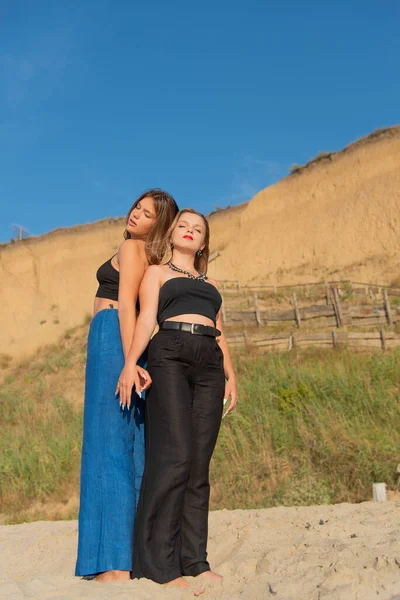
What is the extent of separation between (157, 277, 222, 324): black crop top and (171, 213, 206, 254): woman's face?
0.23m

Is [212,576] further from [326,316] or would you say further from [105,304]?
[326,316]

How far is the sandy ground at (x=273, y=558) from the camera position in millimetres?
2488

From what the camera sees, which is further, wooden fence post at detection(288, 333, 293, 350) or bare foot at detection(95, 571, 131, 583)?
wooden fence post at detection(288, 333, 293, 350)

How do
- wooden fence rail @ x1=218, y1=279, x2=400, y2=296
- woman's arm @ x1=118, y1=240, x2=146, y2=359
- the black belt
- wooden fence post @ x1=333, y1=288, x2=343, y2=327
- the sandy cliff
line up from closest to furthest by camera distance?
the black belt < woman's arm @ x1=118, y1=240, x2=146, y2=359 < wooden fence post @ x1=333, y1=288, x2=343, y2=327 < wooden fence rail @ x1=218, y1=279, x2=400, y2=296 < the sandy cliff

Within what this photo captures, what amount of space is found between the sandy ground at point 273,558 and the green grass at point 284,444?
5.64ft

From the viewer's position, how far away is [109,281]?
133 inches

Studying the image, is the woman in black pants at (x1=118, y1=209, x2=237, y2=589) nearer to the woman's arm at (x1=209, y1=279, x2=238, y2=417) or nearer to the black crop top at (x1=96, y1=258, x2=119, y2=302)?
the woman's arm at (x1=209, y1=279, x2=238, y2=417)

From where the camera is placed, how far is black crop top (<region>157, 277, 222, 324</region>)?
3.09 meters

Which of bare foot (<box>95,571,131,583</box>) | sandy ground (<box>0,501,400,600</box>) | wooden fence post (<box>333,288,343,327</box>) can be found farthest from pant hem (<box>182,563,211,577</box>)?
wooden fence post (<box>333,288,343,327</box>)

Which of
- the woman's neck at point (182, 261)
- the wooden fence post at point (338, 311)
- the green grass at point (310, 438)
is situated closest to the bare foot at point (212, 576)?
the woman's neck at point (182, 261)

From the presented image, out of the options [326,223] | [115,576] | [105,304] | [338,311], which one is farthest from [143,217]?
[326,223]

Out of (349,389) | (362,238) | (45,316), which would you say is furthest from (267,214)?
(349,389)

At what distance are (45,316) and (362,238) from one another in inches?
644

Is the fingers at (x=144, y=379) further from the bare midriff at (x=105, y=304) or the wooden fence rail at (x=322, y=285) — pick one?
the wooden fence rail at (x=322, y=285)
